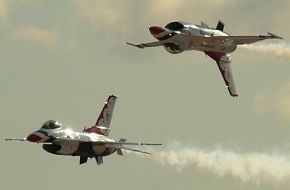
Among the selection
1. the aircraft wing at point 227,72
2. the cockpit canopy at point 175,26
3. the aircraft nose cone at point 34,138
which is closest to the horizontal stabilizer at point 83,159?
the aircraft nose cone at point 34,138

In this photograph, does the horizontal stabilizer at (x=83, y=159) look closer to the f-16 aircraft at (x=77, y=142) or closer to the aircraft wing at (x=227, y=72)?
the f-16 aircraft at (x=77, y=142)

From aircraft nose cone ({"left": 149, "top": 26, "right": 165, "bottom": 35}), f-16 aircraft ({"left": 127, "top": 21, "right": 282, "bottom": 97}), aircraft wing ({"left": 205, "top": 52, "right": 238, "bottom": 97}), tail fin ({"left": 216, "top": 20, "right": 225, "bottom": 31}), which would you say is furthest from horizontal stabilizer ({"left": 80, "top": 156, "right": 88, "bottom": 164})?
tail fin ({"left": 216, "top": 20, "right": 225, "bottom": 31})

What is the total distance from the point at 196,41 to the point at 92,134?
1594cm

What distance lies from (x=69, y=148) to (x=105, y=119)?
1483 centimetres

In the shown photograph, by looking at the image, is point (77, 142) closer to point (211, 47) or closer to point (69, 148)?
point (69, 148)

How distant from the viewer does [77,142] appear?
14212cm

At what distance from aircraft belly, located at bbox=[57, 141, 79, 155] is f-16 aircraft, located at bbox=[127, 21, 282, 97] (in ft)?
37.3

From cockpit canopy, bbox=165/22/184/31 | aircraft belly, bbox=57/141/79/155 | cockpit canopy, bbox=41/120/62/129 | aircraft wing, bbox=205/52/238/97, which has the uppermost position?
cockpit canopy, bbox=165/22/184/31

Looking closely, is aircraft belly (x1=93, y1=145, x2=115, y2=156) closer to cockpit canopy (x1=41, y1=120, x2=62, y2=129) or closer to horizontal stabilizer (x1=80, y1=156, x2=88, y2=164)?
horizontal stabilizer (x1=80, y1=156, x2=88, y2=164)

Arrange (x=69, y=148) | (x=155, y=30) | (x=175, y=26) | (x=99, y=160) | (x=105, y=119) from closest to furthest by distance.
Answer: (x=155, y=30), (x=175, y=26), (x=69, y=148), (x=99, y=160), (x=105, y=119)

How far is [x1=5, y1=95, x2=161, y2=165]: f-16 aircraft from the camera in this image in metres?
140

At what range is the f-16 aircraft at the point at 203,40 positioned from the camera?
137500 millimetres

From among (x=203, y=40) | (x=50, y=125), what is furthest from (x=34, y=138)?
(x=203, y=40)

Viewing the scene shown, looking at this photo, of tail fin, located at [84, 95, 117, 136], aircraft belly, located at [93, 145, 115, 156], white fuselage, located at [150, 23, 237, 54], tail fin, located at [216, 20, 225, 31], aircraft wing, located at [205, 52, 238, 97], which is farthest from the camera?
tail fin, located at [84, 95, 117, 136]
